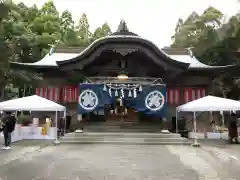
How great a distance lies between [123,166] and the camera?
7.92 meters

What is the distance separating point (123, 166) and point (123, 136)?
6.48m

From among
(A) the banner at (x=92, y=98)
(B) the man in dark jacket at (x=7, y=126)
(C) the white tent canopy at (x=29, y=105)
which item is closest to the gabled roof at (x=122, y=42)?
(A) the banner at (x=92, y=98)

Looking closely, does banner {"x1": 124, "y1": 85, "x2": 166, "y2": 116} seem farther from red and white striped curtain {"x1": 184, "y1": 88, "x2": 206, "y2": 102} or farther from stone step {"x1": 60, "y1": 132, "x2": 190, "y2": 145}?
red and white striped curtain {"x1": 184, "y1": 88, "x2": 206, "y2": 102}

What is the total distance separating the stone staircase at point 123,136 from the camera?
13.7 meters

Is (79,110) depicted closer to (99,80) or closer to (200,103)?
(99,80)

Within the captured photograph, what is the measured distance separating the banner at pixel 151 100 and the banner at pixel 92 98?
3.86 feet

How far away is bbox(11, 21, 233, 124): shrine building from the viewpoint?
16203 mm

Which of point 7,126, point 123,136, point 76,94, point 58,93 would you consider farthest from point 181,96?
point 7,126

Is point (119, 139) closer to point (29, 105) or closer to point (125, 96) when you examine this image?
point (125, 96)

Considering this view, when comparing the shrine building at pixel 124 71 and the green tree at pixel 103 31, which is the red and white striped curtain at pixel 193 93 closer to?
the shrine building at pixel 124 71

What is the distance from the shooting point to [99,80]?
1673cm

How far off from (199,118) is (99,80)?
7023 mm

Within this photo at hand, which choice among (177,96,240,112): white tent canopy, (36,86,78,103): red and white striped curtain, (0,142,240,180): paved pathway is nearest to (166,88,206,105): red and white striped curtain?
(177,96,240,112): white tent canopy

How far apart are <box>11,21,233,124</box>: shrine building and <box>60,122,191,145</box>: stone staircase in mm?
2041
